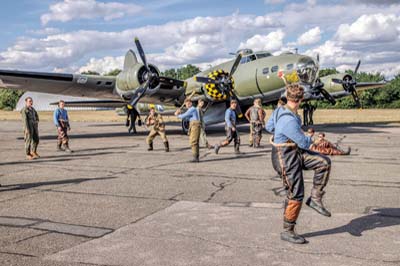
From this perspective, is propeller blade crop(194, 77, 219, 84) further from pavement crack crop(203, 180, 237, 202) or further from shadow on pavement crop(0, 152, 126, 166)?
pavement crack crop(203, 180, 237, 202)

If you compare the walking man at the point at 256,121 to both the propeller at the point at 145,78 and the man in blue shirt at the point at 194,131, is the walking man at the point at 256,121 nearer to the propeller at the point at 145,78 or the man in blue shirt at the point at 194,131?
the man in blue shirt at the point at 194,131

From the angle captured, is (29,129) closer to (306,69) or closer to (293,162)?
(293,162)

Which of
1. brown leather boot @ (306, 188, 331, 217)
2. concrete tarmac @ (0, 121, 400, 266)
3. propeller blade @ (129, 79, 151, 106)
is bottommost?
concrete tarmac @ (0, 121, 400, 266)

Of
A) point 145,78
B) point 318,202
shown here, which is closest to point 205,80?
point 145,78

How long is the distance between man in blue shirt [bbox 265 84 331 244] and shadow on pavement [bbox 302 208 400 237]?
45 cm

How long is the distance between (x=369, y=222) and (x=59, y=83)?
18728mm

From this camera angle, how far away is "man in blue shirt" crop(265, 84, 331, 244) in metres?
5.22

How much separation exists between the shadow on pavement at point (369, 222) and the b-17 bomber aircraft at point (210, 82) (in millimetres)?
13039

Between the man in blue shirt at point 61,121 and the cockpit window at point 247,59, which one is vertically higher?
the cockpit window at point 247,59

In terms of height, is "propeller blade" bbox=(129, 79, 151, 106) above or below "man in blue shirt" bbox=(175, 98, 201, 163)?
above

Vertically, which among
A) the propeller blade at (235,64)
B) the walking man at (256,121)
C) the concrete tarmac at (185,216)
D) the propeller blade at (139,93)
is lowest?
the concrete tarmac at (185,216)

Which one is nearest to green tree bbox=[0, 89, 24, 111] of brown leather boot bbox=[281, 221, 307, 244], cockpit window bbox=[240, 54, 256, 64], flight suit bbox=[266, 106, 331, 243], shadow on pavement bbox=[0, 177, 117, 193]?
cockpit window bbox=[240, 54, 256, 64]

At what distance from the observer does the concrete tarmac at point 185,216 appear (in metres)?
4.84

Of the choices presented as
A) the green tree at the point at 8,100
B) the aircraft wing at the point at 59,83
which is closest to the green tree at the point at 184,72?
the green tree at the point at 8,100
